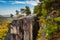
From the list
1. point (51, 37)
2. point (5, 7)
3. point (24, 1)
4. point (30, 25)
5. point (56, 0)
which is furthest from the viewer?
point (5, 7)

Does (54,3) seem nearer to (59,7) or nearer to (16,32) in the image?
(59,7)

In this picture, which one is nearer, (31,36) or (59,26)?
(59,26)

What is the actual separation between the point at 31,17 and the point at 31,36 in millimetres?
477

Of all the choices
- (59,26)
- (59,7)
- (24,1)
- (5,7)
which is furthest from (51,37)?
(5,7)

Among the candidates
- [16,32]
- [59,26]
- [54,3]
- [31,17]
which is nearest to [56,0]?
[54,3]

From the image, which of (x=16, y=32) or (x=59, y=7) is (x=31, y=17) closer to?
(x=16, y=32)

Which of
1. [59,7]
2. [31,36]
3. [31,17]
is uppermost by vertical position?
[59,7]

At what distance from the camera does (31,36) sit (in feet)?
17.4

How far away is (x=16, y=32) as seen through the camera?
555 cm

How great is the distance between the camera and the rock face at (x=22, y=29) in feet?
17.3

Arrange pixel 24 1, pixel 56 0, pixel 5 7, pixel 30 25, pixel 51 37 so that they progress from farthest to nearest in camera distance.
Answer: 1. pixel 5 7
2. pixel 24 1
3. pixel 30 25
4. pixel 56 0
5. pixel 51 37

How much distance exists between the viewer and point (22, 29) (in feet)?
17.8

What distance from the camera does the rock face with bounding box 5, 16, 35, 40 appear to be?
17.3 ft

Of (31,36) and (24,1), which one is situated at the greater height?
(24,1)
